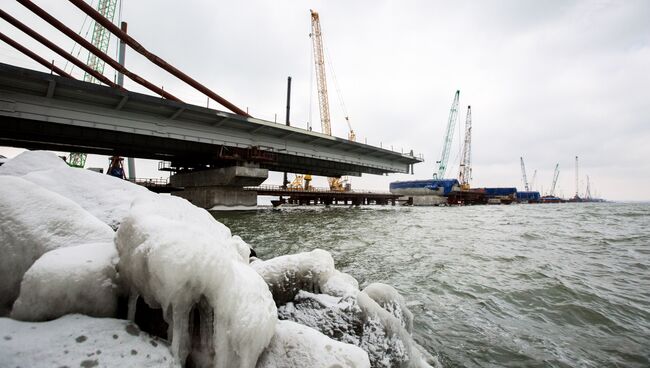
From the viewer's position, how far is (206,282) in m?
1.99

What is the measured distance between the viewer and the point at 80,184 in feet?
12.8

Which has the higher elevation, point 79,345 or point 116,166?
point 116,166

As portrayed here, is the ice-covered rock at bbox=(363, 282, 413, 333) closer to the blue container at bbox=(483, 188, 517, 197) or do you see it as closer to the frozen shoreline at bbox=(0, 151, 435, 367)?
the frozen shoreline at bbox=(0, 151, 435, 367)

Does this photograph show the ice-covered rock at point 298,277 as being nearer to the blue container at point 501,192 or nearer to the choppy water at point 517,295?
the choppy water at point 517,295

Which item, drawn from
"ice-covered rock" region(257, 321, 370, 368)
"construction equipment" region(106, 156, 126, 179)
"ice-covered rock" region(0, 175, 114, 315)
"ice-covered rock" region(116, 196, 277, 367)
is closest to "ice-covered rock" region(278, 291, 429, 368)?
"ice-covered rock" region(257, 321, 370, 368)

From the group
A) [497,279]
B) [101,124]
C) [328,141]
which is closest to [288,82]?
[328,141]

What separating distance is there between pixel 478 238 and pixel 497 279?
6.72 meters

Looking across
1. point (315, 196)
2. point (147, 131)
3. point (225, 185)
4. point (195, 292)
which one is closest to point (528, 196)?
point (315, 196)

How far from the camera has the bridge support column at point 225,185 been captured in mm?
Result: 28062

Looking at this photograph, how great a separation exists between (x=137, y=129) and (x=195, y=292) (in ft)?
86.2

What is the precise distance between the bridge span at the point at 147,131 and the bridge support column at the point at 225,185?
0.15 m

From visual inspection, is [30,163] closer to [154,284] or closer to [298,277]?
[154,284]

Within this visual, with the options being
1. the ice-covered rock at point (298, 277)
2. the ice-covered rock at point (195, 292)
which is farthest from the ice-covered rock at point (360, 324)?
the ice-covered rock at point (195, 292)

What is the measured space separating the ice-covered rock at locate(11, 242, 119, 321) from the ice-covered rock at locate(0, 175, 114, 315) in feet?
0.99
